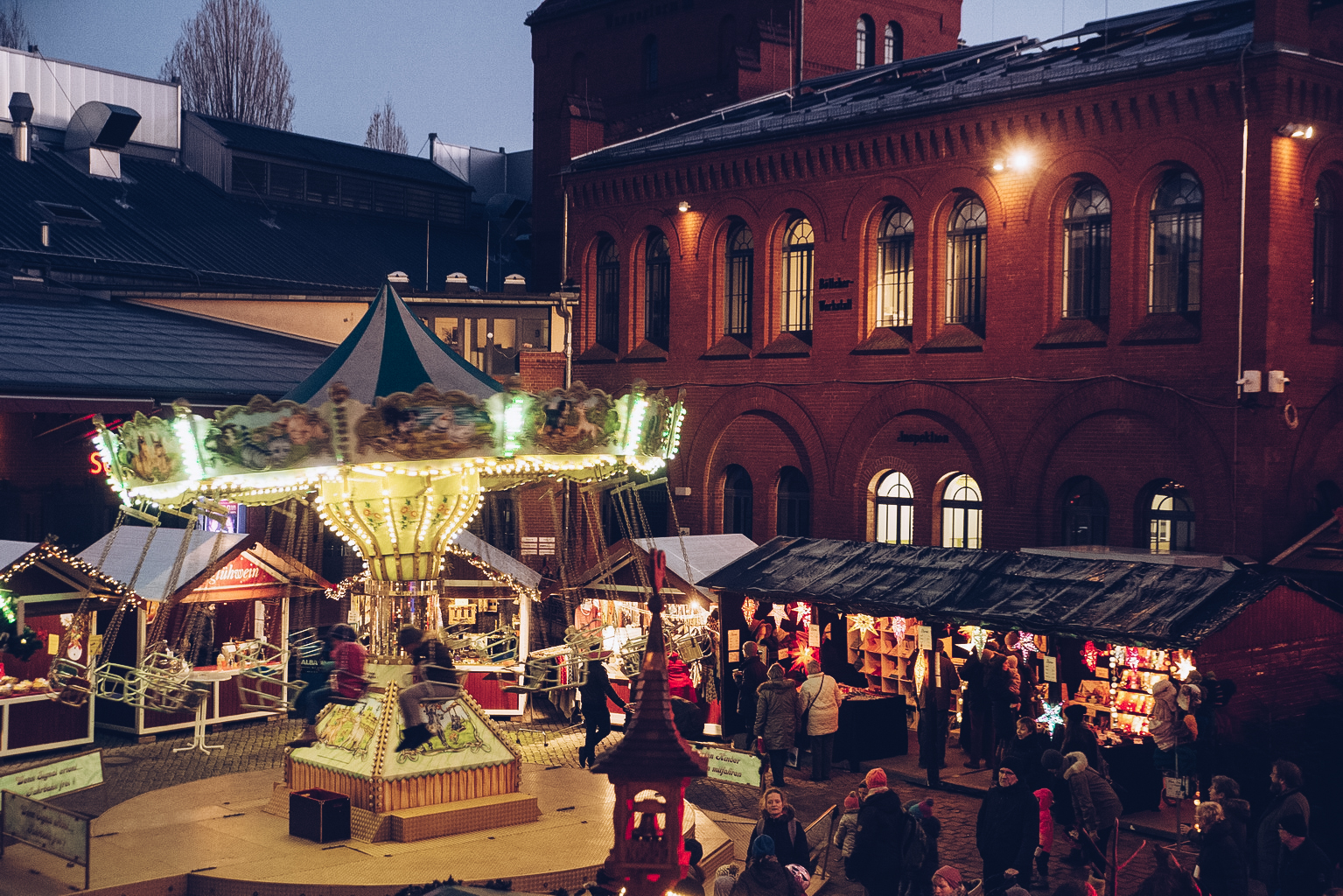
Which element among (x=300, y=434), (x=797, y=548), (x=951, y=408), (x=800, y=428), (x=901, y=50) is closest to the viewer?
(x=300, y=434)

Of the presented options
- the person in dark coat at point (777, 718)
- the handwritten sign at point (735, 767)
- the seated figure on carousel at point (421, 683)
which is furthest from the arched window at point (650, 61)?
the handwritten sign at point (735, 767)

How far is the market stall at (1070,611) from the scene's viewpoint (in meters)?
18.0

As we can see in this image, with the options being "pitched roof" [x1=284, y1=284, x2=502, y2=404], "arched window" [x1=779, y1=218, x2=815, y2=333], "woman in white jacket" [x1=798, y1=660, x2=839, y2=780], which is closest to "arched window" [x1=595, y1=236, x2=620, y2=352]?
"arched window" [x1=779, y1=218, x2=815, y2=333]

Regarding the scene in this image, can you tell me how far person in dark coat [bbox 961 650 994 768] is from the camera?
65.5 ft

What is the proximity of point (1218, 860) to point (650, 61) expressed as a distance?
29.8 meters

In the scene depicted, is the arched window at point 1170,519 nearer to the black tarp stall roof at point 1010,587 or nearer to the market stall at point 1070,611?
the market stall at point 1070,611

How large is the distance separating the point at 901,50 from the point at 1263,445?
1982 cm

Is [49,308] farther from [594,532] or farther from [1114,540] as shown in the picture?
[1114,540]

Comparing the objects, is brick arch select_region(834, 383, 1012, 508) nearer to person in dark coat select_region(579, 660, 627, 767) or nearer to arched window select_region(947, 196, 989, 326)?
arched window select_region(947, 196, 989, 326)

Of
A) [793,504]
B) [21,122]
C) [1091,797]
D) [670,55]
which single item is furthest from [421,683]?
[670,55]

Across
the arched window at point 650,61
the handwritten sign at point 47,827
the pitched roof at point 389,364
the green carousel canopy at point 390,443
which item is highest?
the arched window at point 650,61

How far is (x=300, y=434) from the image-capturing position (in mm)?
15109

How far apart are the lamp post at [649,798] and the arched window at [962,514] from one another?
15.5m

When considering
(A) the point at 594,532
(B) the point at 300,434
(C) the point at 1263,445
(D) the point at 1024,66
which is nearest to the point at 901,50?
(D) the point at 1024,66
